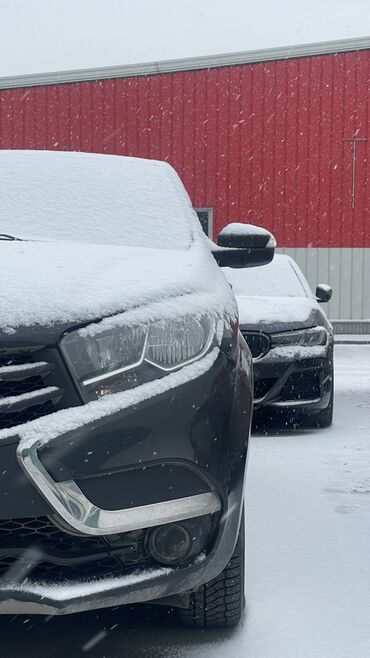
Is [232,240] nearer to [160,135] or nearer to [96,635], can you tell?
[96,635]

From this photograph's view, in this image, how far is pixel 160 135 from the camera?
17.4 metres

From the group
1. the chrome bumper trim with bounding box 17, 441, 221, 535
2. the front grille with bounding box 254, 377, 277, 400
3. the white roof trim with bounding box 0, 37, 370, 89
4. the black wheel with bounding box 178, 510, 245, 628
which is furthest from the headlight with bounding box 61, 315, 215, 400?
the white roof trim with bounding box 0, 37, 370, 89

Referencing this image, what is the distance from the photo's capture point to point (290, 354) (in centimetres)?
604

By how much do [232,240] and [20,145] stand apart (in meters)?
14.9

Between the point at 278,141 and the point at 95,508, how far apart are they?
1556cm

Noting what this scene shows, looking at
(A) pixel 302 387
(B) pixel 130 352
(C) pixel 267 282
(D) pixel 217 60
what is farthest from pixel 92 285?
(D) pixel 217 60

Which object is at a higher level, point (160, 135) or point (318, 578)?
point (318, 578)

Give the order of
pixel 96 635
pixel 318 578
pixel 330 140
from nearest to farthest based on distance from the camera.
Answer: pixel 96 635 < pixel 318 578 < pixel 330 140

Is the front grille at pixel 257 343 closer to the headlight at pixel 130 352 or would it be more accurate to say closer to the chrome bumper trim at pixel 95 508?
the headlight at pixel 130 352

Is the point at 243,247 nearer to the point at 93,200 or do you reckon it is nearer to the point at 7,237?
the point at 93,200

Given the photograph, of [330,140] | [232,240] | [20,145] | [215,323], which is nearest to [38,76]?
[20,145]

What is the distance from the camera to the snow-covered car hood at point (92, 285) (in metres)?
2.20

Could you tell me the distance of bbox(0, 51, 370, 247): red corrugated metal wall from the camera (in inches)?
672

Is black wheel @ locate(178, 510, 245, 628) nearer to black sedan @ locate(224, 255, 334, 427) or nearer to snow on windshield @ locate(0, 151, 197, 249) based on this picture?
snow on windshield @ locate(0, 151, 197, 249)
